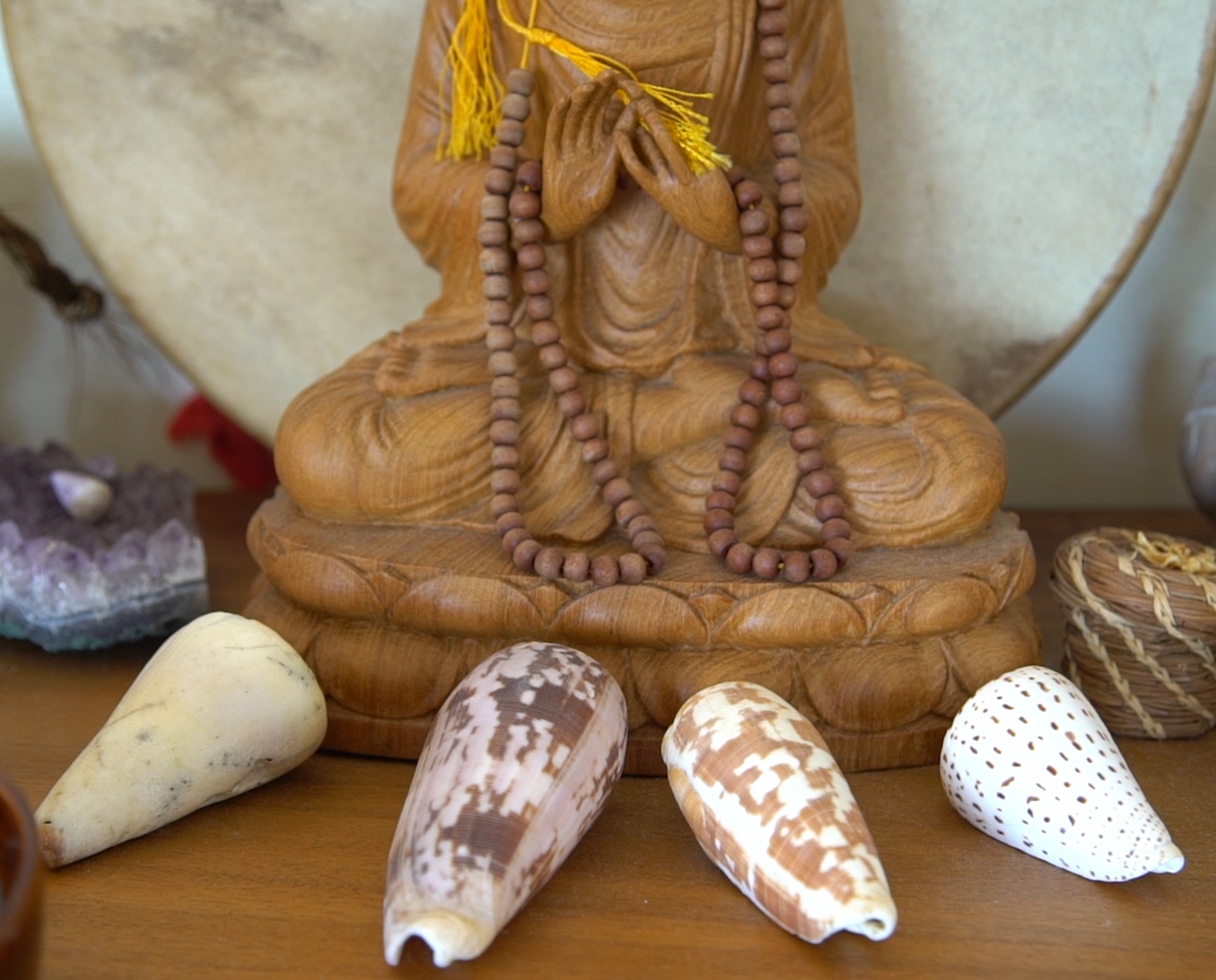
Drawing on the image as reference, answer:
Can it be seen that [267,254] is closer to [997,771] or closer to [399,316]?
[399,316]

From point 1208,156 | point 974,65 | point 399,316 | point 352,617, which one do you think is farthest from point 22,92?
point 1208,156

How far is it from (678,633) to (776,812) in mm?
333

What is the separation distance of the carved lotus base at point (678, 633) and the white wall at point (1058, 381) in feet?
3.60

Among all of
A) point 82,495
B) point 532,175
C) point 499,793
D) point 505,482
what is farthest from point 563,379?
point 82,495

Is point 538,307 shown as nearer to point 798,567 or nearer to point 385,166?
point 798,567

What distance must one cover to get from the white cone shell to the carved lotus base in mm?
Result: 113

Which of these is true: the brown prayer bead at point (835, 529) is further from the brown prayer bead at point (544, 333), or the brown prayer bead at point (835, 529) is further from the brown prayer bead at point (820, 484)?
the brown prayer bead at point (544, 333)

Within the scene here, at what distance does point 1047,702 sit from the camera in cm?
140

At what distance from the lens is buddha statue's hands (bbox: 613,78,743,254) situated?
1637 mm

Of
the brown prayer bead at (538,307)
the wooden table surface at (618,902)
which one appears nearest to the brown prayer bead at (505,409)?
the brown prayer bead at (538,307)

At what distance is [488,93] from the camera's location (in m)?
1.84

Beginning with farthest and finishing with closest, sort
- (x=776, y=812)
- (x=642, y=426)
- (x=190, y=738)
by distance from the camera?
1. (x=642, y=426)
2. (x=190, y=738)
3. (x=776, y=812)

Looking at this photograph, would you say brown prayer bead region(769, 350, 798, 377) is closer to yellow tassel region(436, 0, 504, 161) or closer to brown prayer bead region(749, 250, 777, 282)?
brown prayer bead region(749, 250, 777, 282)

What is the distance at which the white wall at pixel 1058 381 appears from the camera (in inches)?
99.0
